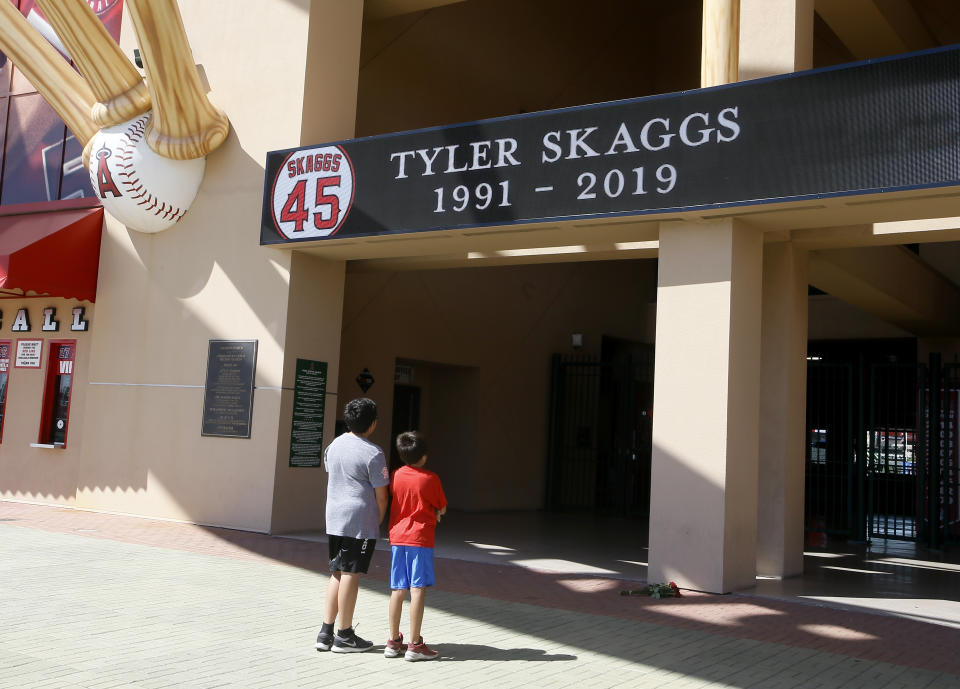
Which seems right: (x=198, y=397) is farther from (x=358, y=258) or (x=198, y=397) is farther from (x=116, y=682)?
(x=116, y=682)

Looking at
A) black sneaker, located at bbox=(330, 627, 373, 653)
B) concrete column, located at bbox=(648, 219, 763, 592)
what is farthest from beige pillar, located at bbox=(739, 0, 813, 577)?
black sneaker, located at bbox=(330, 627, 373, 653)

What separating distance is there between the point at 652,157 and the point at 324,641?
515cm

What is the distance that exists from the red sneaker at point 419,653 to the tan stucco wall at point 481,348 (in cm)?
834

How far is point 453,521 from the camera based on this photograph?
13.9 m

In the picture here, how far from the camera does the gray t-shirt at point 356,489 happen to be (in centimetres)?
548

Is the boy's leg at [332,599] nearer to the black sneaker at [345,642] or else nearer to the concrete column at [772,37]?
the black sneaker at [345,642]

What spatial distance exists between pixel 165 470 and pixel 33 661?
269 inches

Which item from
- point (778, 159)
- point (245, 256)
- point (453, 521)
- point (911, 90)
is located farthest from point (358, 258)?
point (911, 90)

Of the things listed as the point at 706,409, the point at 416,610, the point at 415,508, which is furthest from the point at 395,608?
the point at 706,409

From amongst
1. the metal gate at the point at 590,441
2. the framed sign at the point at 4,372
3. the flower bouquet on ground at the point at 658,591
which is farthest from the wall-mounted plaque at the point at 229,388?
the metal gate at the point at 590,441

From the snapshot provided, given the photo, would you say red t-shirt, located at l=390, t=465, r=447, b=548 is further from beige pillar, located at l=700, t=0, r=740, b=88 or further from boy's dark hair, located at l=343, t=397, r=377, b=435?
beige pillar, located at l=700, t=0, r=740, b=88

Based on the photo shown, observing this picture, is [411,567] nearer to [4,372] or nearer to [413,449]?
[413,449]

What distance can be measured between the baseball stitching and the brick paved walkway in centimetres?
443

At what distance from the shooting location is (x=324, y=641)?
18.3 ft
